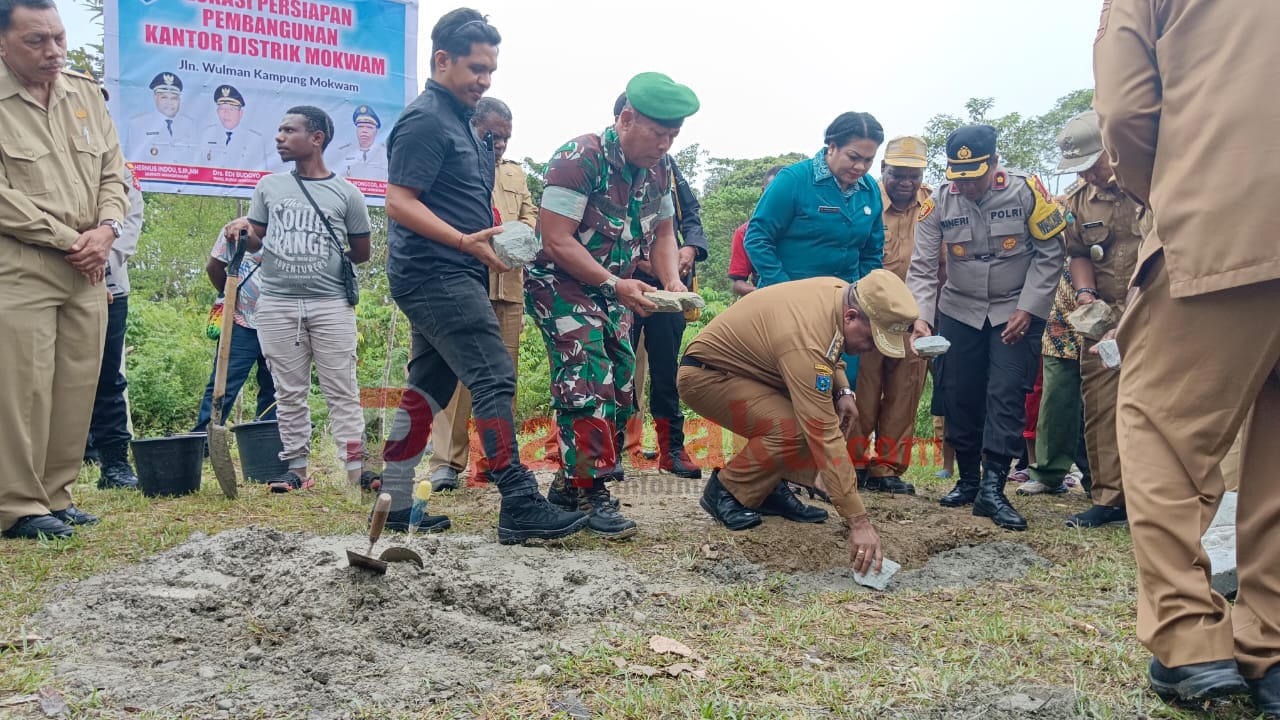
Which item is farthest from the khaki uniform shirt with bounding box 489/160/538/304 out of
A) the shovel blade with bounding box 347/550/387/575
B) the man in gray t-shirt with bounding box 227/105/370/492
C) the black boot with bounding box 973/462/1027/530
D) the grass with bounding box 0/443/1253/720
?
the shovel blade with bounding box 347/550/387/575

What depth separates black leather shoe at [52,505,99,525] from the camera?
3.69 m

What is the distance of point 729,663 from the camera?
2334 millimetres

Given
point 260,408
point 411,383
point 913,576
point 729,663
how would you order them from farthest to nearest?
point 260,408
point 411,383
point 913,576
point 729,663

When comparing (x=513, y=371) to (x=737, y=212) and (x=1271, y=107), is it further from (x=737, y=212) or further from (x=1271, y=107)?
(x=737, y=212)

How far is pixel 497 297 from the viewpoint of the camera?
5141 mm

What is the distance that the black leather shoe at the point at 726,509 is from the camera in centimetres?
384

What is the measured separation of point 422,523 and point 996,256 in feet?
10.2

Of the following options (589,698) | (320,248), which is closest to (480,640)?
(589,698)

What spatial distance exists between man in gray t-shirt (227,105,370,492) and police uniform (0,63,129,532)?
886 millimetres

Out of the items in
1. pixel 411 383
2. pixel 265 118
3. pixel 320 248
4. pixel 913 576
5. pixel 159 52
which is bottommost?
pixel 913 576

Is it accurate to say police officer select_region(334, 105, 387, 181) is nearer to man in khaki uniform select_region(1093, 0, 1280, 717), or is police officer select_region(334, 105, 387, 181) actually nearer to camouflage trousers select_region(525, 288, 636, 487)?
camouflage trousers select_region(525, 288, 636, 487)

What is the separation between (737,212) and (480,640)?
14488 mm

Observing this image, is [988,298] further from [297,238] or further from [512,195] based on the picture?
[297,238]

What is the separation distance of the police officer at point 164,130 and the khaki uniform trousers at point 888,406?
4.80 meters
